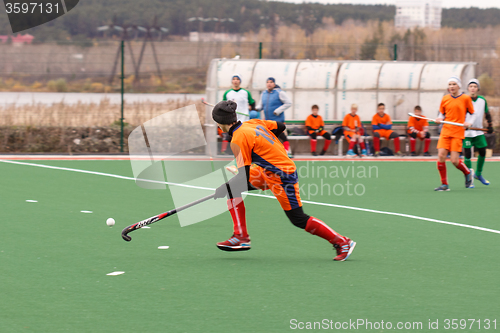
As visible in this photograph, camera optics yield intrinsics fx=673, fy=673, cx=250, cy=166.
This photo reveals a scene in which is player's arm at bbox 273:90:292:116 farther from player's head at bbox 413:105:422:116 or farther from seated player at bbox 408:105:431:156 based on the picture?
player's head at bbox 413:105:422:116

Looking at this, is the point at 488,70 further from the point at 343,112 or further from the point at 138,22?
the point at 138,22

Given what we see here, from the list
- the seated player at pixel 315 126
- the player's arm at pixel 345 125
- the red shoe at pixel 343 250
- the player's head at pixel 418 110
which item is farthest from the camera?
the player's head at pixel 418 110

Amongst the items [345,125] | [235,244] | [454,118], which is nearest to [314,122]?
[345,125]

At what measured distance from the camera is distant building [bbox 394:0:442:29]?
98.2 metres

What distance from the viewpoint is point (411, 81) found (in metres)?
17.6

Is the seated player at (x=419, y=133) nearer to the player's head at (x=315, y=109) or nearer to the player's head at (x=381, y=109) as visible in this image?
the player's head at (x=381, y=109)

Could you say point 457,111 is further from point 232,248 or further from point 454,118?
point 232,248

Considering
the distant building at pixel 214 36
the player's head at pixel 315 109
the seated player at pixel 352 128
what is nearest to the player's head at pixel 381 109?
the seated player at pixel 352 128

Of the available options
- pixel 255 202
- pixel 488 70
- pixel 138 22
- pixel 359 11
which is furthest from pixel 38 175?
pixel 359 11

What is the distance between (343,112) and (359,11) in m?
79.0

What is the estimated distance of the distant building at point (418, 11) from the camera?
9819 cm

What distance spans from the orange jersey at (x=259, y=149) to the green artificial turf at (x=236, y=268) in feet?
2.84

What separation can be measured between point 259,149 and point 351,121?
35.5ft

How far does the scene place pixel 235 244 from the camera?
6270 mm
